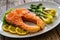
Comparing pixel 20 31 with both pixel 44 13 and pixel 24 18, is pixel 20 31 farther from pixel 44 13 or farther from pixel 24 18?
pixel 44 13

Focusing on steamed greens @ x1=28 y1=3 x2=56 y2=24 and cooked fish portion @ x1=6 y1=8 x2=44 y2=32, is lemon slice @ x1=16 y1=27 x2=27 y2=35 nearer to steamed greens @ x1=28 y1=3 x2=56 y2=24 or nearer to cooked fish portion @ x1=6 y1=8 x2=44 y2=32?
cooked fish portion @ x1=6 y1=8 x2=44 y2=32

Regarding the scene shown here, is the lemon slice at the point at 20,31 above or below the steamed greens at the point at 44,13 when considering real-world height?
below

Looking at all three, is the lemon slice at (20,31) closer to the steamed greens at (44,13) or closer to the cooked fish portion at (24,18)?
the cooked fish portion at (24,18)

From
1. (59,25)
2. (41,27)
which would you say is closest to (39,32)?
(41,27)

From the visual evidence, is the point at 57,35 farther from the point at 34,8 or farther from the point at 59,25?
the point at 34,8

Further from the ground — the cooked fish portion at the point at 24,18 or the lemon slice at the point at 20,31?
the cooked fish portion at the point at 24,18

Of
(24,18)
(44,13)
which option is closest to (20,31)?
(24,18)

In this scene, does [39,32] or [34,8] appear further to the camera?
[34,8]

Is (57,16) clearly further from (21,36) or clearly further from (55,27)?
(21,36)

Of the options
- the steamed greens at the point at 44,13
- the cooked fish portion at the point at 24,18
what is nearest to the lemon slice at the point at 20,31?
the cooked fish portion at the point at 24,18

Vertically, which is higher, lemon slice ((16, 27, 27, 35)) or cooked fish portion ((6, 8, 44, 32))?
cooked fish portion ((6, 8, 44, 32))

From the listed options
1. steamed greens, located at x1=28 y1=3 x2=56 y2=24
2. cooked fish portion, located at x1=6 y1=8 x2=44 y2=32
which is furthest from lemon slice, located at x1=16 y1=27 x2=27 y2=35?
steamed greens, located at x1=28 y1=3 x2=56 y2=24
